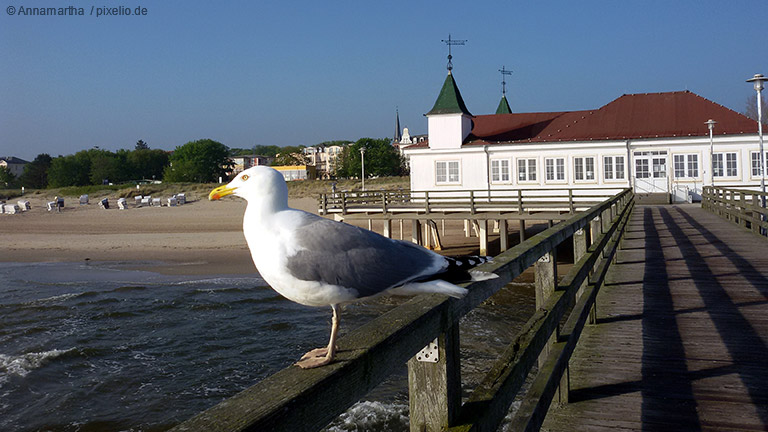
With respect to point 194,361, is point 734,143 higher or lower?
higher

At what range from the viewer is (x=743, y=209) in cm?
1642

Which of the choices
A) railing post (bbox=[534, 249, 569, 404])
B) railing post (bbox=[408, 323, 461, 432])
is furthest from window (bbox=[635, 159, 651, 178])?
railing post (bbox=[408, 323, 461, 432])

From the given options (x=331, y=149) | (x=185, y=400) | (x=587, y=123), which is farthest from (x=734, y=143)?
(x=331, y=149)

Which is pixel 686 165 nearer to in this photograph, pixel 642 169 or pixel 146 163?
pixel 642 169

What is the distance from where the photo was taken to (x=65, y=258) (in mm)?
30406

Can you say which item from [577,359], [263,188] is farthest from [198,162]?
[263,188]

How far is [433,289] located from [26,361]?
1265cm

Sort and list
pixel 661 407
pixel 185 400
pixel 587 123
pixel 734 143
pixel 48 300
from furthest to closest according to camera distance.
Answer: pixel 587 123, pixel 734 143, pixel 48 300, pixel 185 400, pixel 661 407

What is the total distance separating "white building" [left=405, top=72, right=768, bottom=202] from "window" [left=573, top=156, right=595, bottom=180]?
5 cm

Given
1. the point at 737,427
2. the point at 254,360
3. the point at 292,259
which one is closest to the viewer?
the point at 292,259

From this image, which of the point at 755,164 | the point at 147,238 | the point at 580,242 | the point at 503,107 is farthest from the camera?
the point at 503,107

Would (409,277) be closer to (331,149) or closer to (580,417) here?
(580,417)

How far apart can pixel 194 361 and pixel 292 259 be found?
10673 mm

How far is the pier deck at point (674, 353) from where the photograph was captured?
390cm
